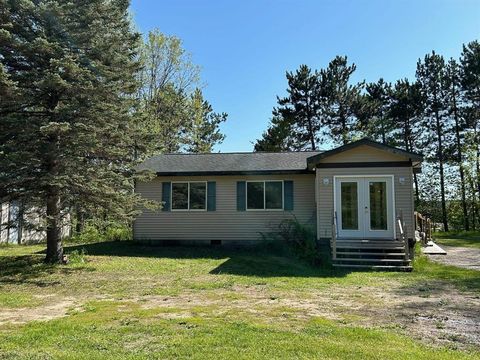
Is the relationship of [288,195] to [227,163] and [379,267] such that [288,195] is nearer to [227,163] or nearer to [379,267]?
[227,163]

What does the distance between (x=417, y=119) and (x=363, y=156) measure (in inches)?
794

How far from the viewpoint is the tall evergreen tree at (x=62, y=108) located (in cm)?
969

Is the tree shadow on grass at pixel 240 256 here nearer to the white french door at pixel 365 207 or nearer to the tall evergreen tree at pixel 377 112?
the white french door at pixel 365 207

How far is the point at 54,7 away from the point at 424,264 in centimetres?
1168

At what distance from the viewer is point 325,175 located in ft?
41.2

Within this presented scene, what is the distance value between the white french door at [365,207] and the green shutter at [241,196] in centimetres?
371

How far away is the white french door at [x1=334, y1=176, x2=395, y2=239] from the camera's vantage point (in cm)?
1235

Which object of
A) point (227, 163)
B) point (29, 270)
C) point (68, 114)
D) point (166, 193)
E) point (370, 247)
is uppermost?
point (68, 114)

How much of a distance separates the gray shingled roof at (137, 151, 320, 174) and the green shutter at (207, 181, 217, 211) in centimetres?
62

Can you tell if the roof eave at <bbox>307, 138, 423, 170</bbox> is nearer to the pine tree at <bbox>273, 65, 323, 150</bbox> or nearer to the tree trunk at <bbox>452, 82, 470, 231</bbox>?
the pine tree at <bbox>273, 65, 323, 150</bbox>

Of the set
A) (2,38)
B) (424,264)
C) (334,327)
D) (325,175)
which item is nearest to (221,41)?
(325,175)

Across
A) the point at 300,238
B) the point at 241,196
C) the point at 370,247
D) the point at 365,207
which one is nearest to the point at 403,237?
the point at 370,247

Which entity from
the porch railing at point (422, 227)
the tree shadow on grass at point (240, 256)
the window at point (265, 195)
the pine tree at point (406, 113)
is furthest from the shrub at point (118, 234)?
the pine tree at point (406, 113)

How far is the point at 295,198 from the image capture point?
1469cm
